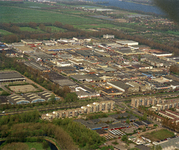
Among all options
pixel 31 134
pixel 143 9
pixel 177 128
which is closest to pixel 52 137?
pixel 31 134

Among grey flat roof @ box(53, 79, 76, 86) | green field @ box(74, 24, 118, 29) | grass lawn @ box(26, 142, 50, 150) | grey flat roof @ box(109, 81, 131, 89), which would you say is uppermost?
green field @ box(74, 24, 118, 29)

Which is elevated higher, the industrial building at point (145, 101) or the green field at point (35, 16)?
the green field at point (35, 16)

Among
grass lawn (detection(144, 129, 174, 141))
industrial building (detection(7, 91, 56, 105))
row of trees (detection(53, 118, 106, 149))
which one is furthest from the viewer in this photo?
industrial building (detection(7, 91, 56, 105))

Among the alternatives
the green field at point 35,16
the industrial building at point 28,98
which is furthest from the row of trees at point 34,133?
the green field at point 35,16

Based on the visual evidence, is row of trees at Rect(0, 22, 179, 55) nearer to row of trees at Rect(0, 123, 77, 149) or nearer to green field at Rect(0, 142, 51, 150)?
row of trees at Rect(0, 123, 77, 149)

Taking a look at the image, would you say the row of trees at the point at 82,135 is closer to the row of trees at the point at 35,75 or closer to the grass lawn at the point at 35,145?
the grass lawn at the point at 35,145

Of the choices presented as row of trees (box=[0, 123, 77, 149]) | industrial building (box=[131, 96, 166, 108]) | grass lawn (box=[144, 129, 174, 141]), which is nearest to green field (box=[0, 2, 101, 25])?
industrial building (box=[131, 96, 166, 108])

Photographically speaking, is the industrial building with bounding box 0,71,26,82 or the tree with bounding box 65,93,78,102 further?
the industrial building with bounding box 0,71,26,82

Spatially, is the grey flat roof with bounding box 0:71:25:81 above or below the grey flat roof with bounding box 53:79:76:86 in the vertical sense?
above

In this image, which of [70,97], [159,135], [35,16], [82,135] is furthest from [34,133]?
[35,16]
